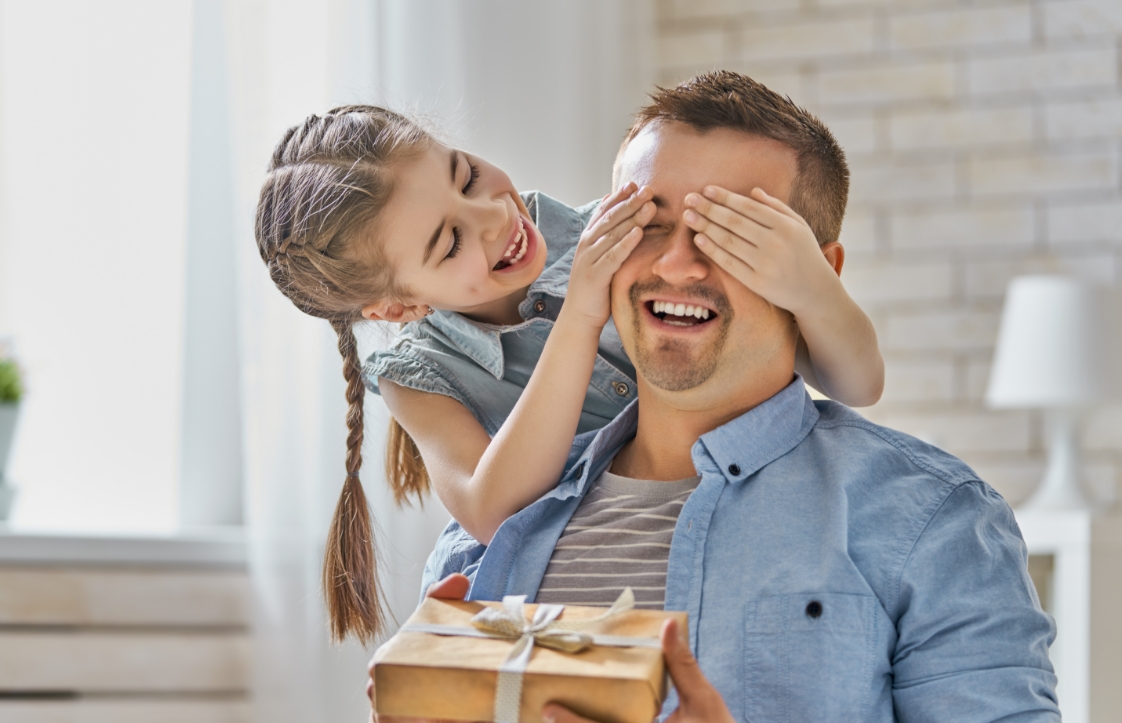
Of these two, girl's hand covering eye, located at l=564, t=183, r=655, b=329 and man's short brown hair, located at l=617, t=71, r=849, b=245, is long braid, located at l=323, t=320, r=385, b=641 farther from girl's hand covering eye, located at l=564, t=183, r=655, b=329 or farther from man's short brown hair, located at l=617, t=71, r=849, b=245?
man's short brown hair, located at l=617, t=71, r=849, b=245

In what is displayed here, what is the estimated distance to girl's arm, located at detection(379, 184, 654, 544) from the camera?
3.99 ft

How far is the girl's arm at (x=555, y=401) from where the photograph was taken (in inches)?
47.9

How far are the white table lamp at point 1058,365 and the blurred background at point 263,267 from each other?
2.5 inches

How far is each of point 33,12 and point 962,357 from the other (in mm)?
2445

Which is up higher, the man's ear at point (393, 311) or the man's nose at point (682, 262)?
the man's nose at point (682, 262)

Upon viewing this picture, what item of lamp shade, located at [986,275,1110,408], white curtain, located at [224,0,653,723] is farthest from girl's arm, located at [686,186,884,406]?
lamp shade, located at [986,275,1110,408]

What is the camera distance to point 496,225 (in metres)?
1.47

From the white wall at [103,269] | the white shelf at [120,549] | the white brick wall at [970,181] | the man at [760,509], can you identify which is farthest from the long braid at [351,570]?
the white brick wall at [970,181]

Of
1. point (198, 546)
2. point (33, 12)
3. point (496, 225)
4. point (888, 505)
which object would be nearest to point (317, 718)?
point (198, 546)

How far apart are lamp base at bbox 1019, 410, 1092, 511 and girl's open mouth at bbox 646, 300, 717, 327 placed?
178 cm

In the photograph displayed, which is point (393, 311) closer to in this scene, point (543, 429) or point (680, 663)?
point (543, 429)

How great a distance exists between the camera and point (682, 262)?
1.17 meters

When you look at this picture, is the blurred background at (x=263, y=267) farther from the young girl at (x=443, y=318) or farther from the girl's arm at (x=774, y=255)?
the girl's arm at (x=774, y=255)

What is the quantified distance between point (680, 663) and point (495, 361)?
734 millimetres
